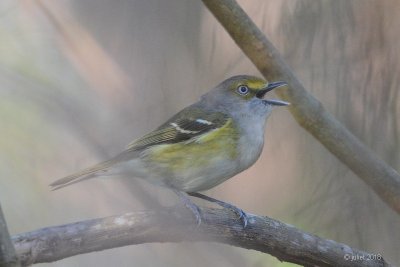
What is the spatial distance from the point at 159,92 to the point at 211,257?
3.73 feet

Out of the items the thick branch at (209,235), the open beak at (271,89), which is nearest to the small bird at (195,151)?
the open beak at (271,89)

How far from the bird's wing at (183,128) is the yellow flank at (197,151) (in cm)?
5

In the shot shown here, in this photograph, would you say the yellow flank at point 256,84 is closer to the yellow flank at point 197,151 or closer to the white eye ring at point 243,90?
the white eye ring at point 243,90

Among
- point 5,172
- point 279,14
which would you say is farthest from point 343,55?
point 5,172

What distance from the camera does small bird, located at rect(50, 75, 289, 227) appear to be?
411 cm

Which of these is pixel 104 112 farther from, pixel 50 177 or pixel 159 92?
pixel 50 177

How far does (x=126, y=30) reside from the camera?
186 inches

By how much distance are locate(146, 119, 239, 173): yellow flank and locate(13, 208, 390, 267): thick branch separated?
440 mm

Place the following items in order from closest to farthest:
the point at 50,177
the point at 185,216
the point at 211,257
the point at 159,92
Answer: the point at 185,216, the point at 211,257, the point at 159,92, the point at 50,177

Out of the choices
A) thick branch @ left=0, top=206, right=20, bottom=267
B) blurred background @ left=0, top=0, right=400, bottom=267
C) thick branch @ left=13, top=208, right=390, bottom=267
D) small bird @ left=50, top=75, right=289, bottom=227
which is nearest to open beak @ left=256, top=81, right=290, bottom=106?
small bird @ left=50, top=75, right=289, bottom=227

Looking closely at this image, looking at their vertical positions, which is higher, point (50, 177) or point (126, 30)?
point (126, 30)

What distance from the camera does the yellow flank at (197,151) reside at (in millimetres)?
4164

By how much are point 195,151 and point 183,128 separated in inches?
10.2

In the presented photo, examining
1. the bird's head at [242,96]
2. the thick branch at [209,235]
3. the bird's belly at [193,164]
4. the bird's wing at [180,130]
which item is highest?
the bird's head at [242,96]
